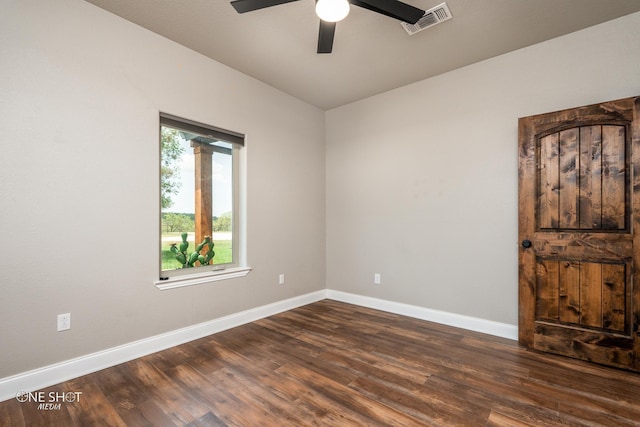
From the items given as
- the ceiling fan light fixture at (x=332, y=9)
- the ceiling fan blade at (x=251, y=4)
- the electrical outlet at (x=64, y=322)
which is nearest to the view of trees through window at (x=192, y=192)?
the electrical outlet at (x=64, y=322)

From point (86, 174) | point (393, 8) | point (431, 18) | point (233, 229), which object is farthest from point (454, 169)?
point (86, 174)

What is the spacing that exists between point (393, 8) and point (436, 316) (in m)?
3.03

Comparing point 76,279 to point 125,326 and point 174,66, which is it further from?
point 174,66

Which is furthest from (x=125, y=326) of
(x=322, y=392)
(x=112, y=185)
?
(x=322, y=392)

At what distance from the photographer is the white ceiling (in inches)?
91.0

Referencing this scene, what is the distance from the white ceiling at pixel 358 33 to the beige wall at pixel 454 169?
0.74ft

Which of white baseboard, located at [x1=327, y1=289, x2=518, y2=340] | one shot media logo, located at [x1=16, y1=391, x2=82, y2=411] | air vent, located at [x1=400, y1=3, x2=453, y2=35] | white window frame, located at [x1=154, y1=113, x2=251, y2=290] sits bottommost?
one shot media logo, located at [x1=16, y1=391, x2=82, y2=411]

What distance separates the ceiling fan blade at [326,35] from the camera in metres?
2.04

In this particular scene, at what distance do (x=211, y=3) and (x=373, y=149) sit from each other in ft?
7.96

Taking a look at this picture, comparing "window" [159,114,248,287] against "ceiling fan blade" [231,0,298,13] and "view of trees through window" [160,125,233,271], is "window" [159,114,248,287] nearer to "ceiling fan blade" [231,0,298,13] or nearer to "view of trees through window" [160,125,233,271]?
"view of trees through window" [160,125,233,271]

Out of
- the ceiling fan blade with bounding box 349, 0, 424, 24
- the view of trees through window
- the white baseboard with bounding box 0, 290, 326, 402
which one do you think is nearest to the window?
the view of trees through window

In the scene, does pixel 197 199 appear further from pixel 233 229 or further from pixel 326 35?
pixel 326 35

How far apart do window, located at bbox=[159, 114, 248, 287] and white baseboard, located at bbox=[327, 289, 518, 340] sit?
5.61ft

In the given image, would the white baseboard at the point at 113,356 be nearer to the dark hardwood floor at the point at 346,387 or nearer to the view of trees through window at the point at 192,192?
the dark hardwood floor at the point at 346,387
